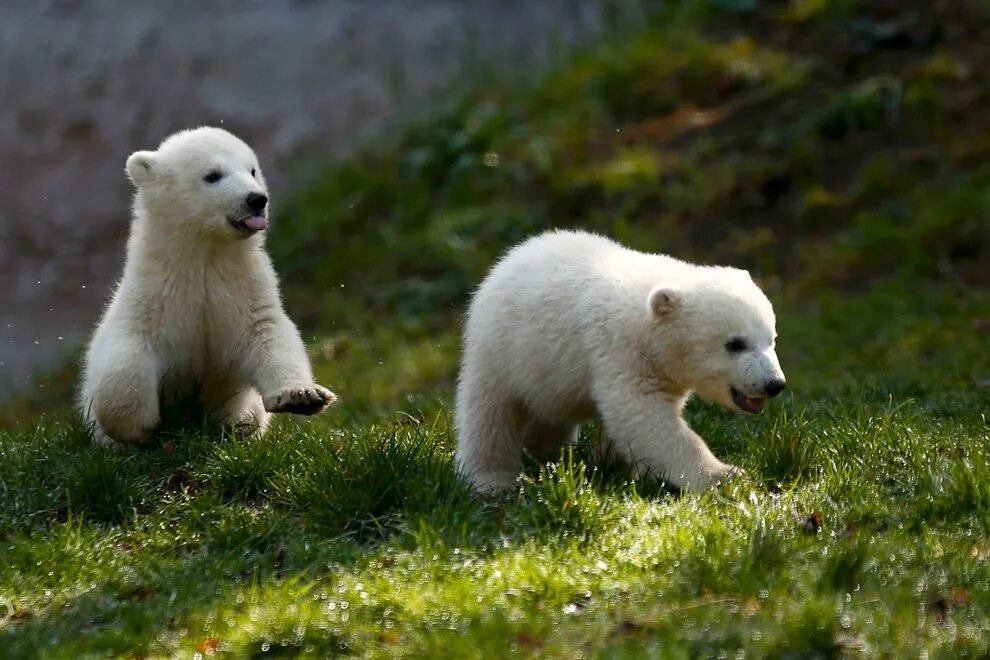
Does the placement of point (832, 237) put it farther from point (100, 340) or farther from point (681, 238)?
point (100, 340)

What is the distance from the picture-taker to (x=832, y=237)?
12883mm

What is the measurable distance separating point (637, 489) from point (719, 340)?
754 millimetres

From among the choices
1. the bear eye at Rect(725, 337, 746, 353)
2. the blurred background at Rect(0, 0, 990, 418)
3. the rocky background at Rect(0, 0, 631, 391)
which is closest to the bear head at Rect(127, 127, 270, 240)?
the blurred background at Rect(0, 0, 990, 418)

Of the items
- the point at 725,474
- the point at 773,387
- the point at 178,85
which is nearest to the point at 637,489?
the point at 725,474

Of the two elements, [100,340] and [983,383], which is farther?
[983,383]

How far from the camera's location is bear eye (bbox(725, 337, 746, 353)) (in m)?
6.28

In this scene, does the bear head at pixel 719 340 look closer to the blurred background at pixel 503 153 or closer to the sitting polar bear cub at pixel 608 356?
the sitting polar bear cub at pixel 608 356

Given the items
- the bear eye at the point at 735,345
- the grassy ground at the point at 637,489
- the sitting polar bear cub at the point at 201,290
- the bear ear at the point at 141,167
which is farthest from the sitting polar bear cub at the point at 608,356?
the bear ear at the point at 141,167

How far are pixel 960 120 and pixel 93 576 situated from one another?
1038 cm

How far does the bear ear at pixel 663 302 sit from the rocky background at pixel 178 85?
10.6 meters

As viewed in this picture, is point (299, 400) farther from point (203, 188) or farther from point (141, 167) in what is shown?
point (141, 167)

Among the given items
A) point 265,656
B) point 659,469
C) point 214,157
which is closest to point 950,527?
point 659,469

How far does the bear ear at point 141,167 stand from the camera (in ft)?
24.8

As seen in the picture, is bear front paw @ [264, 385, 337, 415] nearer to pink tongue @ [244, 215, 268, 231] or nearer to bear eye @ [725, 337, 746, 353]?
pink tongue @ [244, 215, 268, 231]
